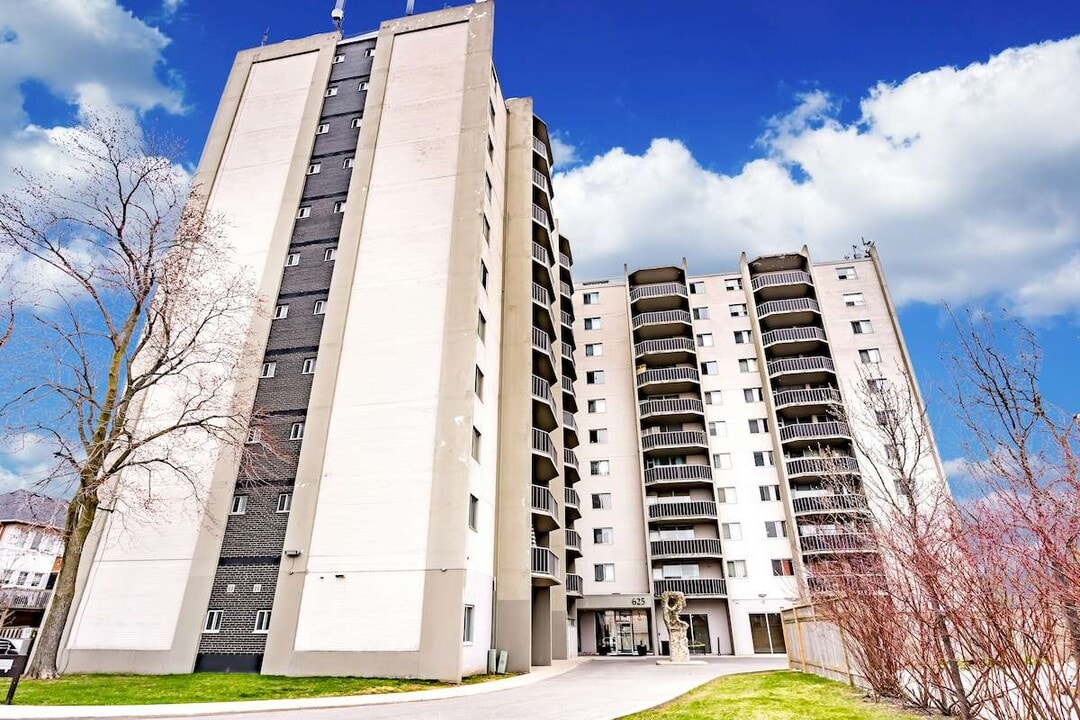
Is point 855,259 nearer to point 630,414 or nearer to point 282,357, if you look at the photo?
point 630,414

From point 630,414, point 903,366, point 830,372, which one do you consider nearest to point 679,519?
point 630,414

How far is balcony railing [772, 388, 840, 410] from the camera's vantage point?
4081cm

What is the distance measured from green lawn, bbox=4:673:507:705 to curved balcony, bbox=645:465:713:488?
24.1 m

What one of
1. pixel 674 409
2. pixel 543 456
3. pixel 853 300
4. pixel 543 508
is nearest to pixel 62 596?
pixel 543 508

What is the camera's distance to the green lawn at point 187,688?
1294 centimetres

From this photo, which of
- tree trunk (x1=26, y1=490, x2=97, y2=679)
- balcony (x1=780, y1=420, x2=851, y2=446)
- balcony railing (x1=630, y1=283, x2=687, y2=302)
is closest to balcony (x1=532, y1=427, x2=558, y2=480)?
tree trunk (x1=26, y1=490, x2=97, y2=679)

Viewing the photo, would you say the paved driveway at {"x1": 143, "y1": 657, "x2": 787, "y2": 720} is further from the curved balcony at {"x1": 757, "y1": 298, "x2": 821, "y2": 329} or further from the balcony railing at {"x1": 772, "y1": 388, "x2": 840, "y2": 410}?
the curved balcony at {"x1": 757, "y1": 298, "x2": 821, "y2": 329}

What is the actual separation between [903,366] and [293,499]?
132 feet

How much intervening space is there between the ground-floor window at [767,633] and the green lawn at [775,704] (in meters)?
23.6

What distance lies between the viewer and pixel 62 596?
17031 mm

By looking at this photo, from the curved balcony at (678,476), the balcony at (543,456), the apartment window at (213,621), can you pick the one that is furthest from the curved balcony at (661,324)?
the apartment window at (213,621)

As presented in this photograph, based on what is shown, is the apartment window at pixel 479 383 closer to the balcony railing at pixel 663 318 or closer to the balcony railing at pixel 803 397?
the balcony railing at pixel 663 318

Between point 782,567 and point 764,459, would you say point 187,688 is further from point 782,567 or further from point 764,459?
point 764,459

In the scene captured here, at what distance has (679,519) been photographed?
3894 centimetres
